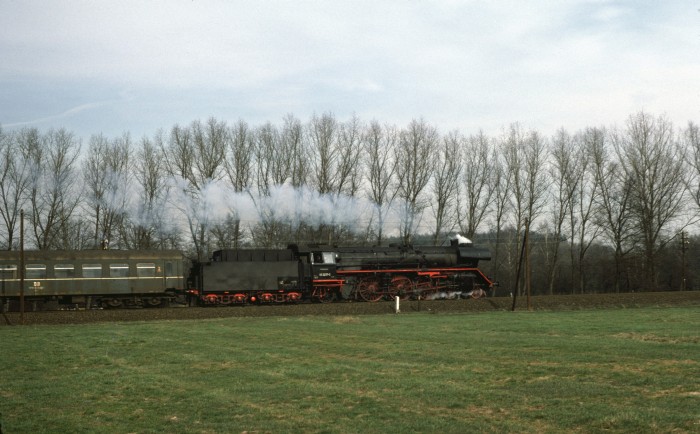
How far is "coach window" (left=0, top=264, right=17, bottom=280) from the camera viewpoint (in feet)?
116

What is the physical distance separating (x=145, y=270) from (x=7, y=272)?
6831mm

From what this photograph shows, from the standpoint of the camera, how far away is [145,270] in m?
37.4

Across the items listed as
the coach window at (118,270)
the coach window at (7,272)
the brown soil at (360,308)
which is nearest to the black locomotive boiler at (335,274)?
the brown soil at (360,308)

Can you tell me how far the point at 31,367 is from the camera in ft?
54.9

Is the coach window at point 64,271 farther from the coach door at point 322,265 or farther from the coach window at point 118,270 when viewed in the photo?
the coach door at point 322,265

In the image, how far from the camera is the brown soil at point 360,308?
105 ft

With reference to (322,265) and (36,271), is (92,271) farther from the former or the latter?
(322,265)

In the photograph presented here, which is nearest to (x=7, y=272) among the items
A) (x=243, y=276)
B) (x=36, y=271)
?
(x=36, y=271)

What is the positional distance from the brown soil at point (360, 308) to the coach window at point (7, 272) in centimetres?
229

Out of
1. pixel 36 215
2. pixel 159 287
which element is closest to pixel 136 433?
pixel 159 287

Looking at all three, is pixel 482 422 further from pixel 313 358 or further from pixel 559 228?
pixel 559 228

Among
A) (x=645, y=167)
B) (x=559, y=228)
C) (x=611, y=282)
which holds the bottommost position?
(x=611, y=282)

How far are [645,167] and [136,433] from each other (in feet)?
217

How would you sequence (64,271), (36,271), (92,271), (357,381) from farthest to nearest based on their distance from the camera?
(92,271) < (64,271) < (36,271) < (357,381)
